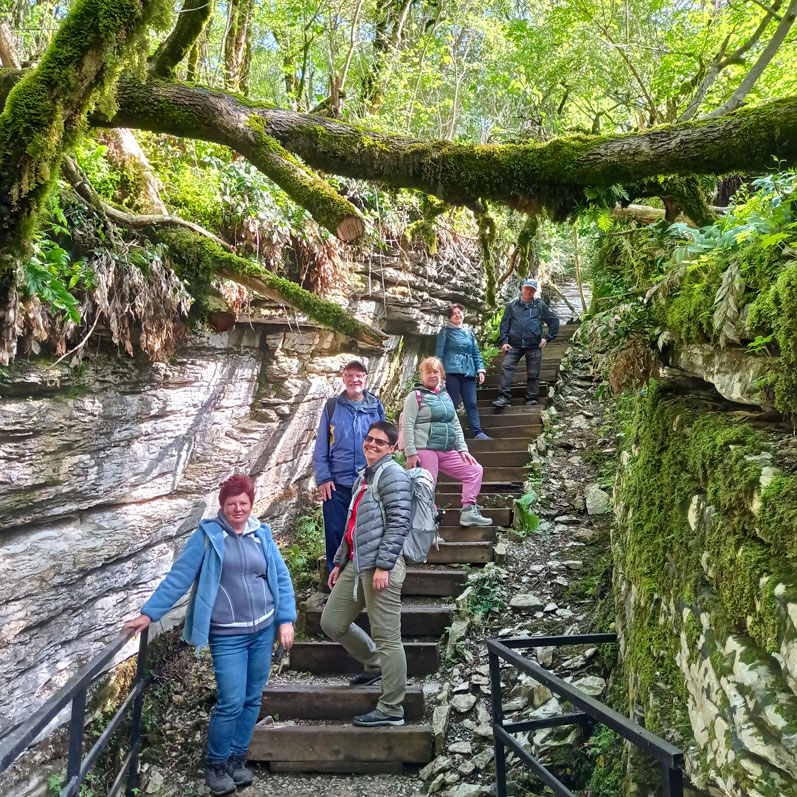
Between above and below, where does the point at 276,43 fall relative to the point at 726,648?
above

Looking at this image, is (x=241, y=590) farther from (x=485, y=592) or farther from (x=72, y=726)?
(x=485, y=592)

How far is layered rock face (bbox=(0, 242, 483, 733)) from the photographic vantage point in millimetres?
4496

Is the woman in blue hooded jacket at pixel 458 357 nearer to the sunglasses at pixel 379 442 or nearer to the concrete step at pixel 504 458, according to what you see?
the concrete step at pixel 504 458

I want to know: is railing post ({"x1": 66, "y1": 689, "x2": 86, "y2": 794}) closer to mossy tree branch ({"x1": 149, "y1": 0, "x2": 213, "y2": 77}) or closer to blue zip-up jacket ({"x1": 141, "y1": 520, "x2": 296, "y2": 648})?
blue zip-up jacket ({"x1": 141, "y1": 520, "x2": 296, "y2": 648})

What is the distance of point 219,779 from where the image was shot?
156 inches

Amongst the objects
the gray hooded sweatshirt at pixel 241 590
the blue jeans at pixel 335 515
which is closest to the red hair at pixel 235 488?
the gray hooded sweatshirt at pixel 241 590

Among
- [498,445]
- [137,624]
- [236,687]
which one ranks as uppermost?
[498,445]

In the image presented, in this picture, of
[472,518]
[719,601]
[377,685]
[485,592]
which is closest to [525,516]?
[472,518]

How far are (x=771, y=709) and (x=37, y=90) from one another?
163 inches

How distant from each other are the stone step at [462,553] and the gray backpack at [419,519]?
7.15 ft

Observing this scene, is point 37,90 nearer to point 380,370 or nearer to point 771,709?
point 771,709

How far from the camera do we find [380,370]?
1020cm

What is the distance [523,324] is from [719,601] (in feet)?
24.3

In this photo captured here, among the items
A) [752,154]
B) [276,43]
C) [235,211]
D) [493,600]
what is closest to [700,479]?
[752,154]
